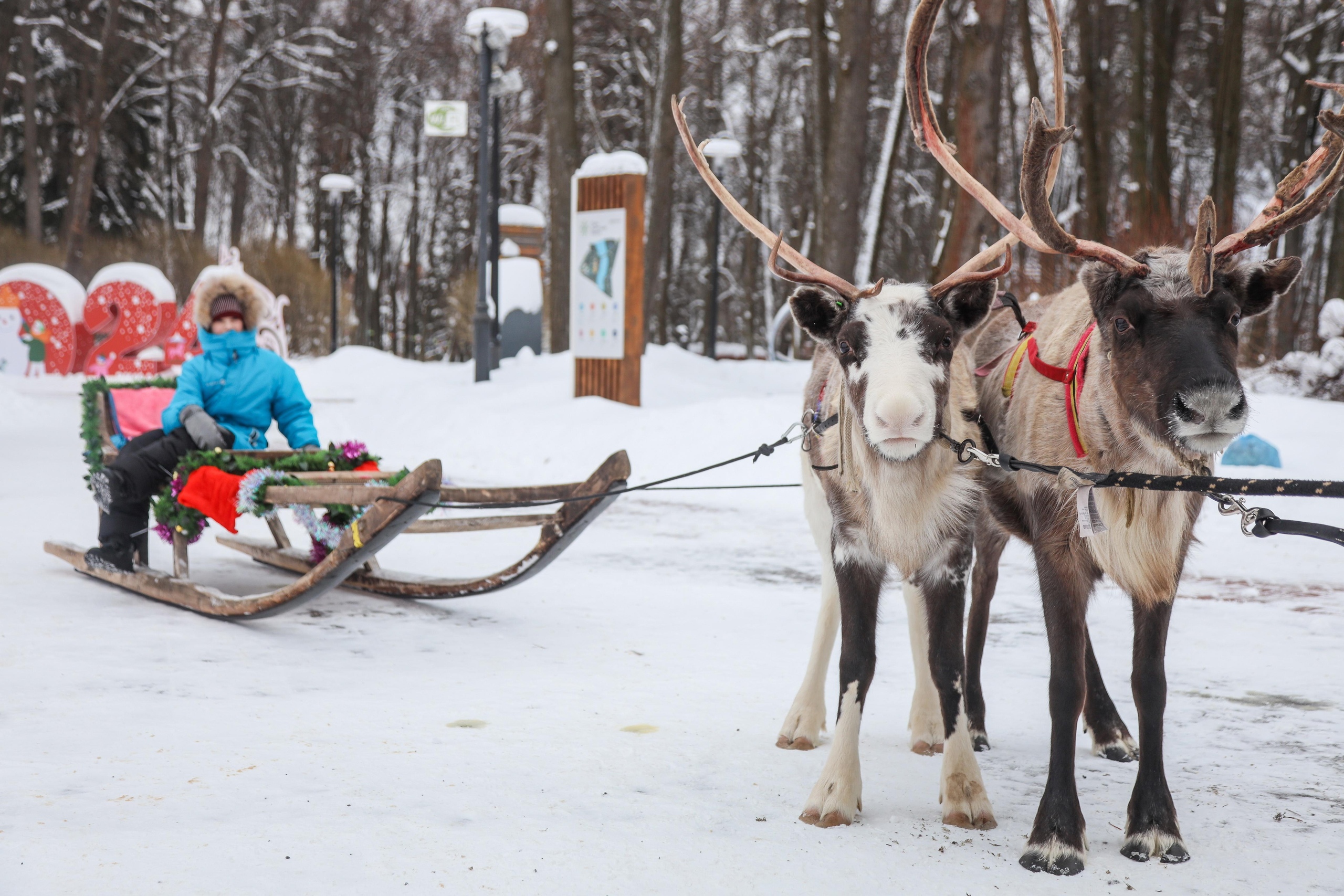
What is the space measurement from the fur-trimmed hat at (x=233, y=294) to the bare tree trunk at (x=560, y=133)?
11.5 metres

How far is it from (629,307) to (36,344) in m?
12.5

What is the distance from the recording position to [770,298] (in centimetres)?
3231

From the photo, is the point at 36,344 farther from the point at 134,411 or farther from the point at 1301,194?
the point at 1301,194

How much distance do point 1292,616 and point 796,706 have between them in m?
3.23

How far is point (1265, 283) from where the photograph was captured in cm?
279

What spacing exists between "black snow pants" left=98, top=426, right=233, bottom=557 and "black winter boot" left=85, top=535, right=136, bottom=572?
0.02 metres

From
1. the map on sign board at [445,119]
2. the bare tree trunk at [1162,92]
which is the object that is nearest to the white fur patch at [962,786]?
the bare tree trunk at [1162,92]

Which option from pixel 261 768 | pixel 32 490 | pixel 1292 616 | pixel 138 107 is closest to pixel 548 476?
pixel 32 490

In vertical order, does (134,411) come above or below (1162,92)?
below

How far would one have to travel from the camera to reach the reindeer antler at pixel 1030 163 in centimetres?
292

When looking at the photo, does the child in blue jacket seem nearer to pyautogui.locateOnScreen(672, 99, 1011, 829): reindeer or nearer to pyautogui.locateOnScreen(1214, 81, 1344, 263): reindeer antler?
pyautogui.locateOnScreen(672, 99, 1011, 829): reindeer

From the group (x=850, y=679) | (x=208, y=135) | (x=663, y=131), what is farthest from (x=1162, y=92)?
(x=208, y=135)

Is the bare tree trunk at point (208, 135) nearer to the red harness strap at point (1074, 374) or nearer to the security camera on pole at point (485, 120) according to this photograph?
the security camera on pole at point (485, 120)

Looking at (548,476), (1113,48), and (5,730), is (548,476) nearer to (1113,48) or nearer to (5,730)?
(5,730)
